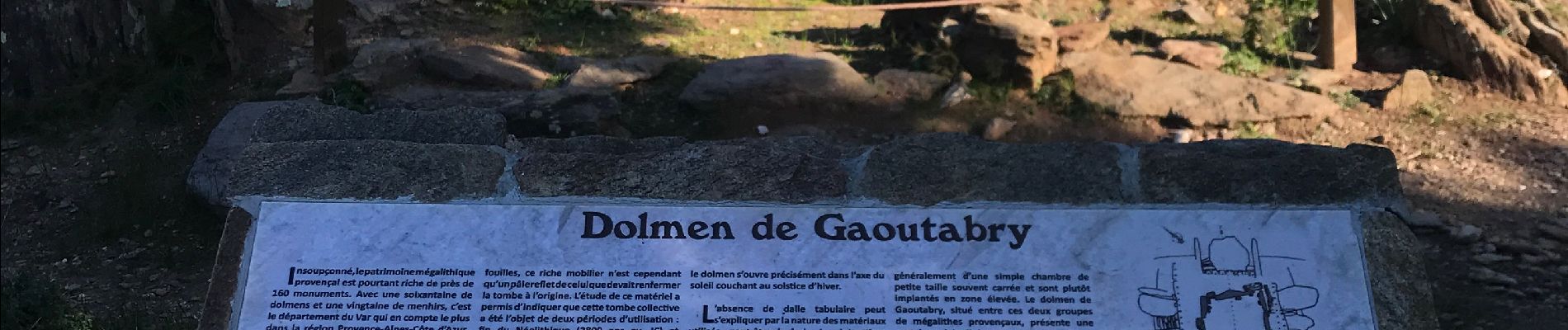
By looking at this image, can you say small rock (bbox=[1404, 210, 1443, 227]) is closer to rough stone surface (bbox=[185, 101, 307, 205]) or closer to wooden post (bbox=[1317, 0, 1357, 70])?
wooden post (bbox=[1317, 0, 1357, 70])

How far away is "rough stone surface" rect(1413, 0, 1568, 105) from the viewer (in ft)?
16.4

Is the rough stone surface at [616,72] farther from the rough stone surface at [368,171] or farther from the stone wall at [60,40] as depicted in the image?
the rough stone surface at [368,171]

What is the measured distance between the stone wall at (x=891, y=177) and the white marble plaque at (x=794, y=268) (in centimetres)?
6

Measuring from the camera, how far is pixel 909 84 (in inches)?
210

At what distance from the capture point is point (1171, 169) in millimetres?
2670

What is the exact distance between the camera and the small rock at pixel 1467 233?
384 cm

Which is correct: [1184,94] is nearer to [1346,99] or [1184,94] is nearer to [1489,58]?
[1346,99]

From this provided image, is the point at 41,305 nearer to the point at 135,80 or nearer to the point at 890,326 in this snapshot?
the point at 135,80

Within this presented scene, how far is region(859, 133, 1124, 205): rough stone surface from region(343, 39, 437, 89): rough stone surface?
129 inches

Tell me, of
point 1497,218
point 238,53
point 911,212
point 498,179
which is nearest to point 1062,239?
point 911,212

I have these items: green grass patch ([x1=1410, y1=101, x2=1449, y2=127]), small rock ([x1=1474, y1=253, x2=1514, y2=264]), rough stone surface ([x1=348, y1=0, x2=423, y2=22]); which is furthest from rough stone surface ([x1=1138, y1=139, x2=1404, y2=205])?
rough stone surface ([x1=348, y1=0, x2=423, y2=22])

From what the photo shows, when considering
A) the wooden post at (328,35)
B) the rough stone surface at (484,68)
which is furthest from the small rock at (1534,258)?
the wooden post at (328,35)

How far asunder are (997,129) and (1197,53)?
1.34 metres

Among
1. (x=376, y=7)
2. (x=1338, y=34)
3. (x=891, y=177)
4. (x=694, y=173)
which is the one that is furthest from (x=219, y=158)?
(x=1338, y=34)
